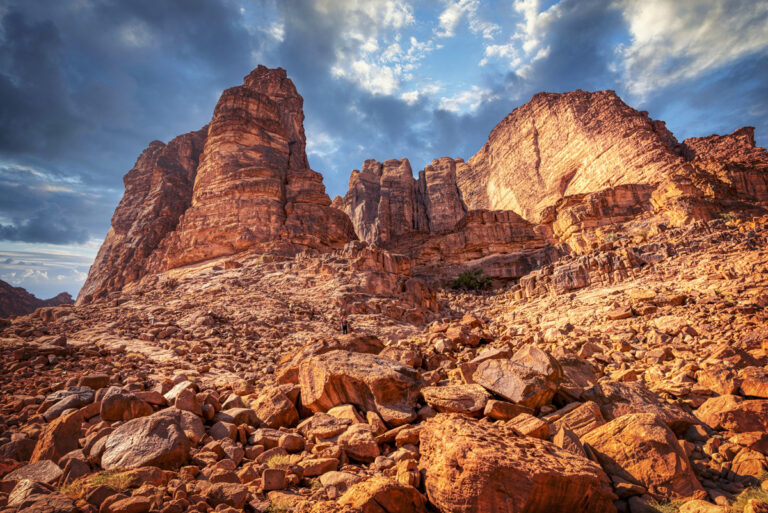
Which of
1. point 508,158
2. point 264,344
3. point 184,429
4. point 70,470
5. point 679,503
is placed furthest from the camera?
point 508,158

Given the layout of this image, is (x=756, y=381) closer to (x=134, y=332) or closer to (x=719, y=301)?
(x=719, y=301)

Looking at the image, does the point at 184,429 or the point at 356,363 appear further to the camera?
the point at 356,363

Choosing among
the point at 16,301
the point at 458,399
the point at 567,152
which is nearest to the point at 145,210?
the point at 16,301

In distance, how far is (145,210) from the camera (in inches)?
2143

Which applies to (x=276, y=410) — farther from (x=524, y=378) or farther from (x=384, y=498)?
(x=524, y=378)

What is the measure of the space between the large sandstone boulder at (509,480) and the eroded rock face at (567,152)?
47212mm

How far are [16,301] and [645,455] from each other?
301 ft

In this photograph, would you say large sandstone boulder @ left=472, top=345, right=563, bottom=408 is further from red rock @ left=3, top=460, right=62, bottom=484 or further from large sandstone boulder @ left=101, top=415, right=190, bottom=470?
red rock @ left=3, top=460, right=62, bottom=484

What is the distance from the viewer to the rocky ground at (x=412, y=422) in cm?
314

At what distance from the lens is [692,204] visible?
2759cm

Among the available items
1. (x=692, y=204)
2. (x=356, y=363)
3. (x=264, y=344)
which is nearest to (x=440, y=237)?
(x=692, y=204)

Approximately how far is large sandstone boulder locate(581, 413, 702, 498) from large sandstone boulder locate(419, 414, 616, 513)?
60cm

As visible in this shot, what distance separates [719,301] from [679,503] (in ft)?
32.2

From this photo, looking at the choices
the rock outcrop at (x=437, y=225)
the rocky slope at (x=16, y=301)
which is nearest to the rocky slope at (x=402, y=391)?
the rock outcrop at (x=437, y=225)
